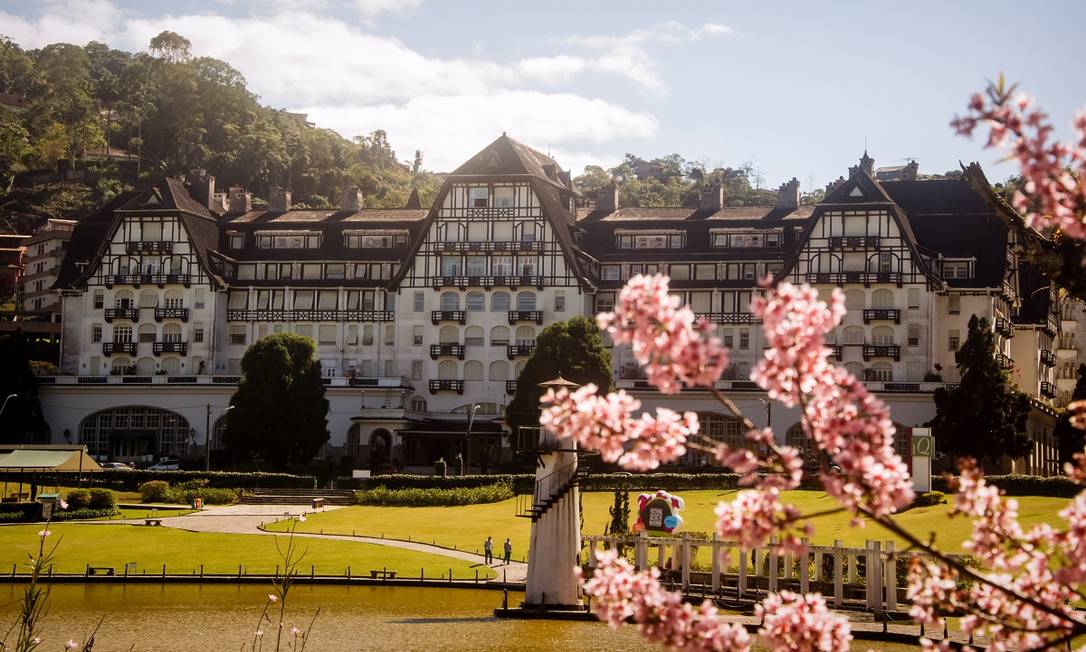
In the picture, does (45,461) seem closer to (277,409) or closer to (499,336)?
(277,409)

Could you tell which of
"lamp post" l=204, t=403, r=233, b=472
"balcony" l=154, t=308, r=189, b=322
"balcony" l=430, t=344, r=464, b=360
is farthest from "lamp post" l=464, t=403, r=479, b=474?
"balcony" l=154, t=308, r=189, b=322

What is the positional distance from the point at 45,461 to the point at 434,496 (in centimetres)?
2176

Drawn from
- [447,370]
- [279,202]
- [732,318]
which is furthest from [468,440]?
[279,202]

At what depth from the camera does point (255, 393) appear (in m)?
97.0

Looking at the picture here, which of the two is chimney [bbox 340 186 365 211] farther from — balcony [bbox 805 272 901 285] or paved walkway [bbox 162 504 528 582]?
paved walkway [bbox 162 504 528 582]

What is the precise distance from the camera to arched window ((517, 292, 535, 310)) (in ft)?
358

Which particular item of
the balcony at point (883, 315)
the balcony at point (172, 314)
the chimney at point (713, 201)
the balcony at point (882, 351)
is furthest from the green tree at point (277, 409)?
the balcony at point (883, 315)

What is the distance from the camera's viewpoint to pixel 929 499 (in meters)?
70.8

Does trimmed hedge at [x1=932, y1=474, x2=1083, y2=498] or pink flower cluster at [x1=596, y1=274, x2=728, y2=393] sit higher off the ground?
pink flower cluster at [x1=596, y1=274, x2=728, y2=393]

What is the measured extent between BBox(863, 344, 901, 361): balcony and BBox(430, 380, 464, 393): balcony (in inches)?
1142

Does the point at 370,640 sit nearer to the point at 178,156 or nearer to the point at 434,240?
the point at 434,240

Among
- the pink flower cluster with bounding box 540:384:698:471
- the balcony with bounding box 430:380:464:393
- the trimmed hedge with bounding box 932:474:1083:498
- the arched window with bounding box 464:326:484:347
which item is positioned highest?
the arched window with bounding box 464:326:484:347

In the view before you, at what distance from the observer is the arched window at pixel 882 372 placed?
332 ft

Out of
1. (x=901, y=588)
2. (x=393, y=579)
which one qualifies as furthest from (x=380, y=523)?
(x=901, y=588)
